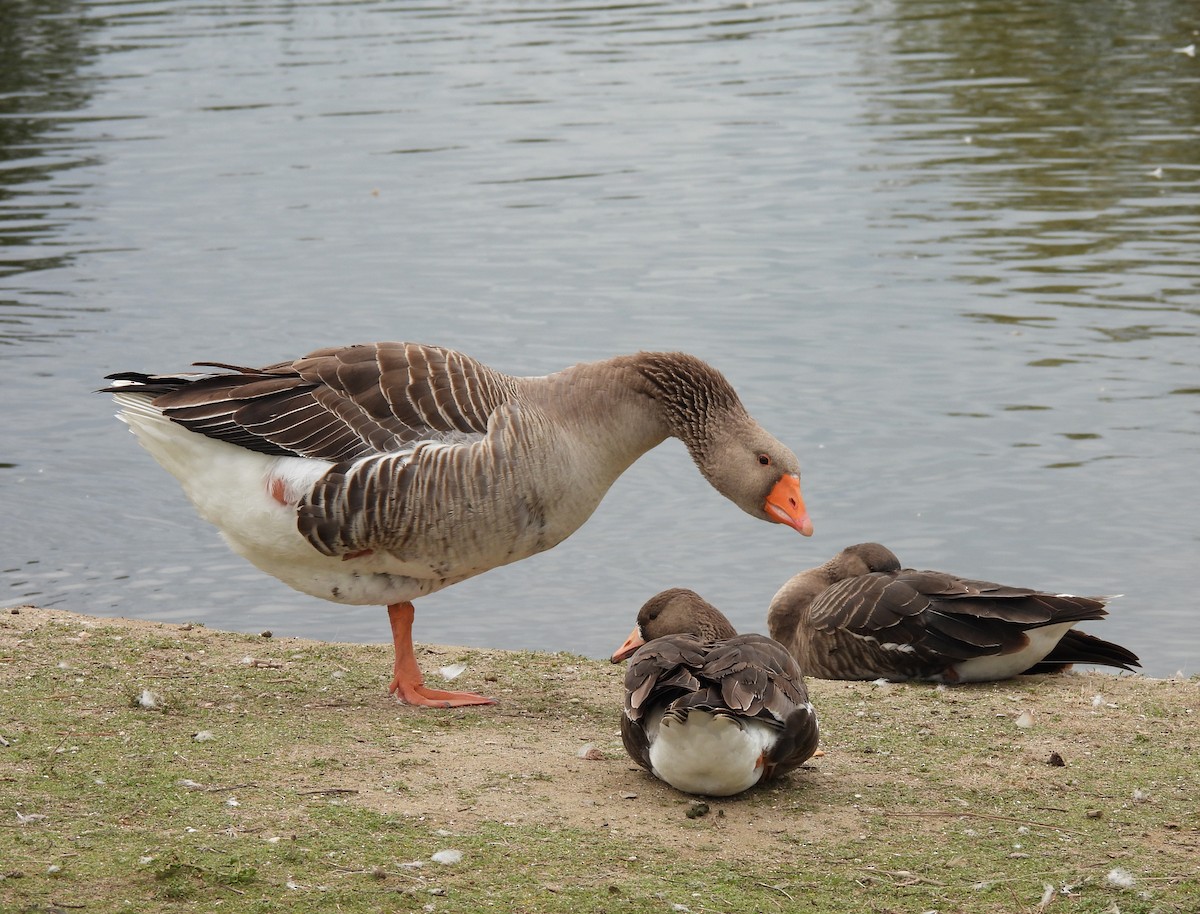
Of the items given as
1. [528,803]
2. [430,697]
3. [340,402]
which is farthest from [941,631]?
[340,402]

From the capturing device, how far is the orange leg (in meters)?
Answer: 6.70

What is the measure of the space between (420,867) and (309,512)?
1963 mm

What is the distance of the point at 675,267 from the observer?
17250 mm

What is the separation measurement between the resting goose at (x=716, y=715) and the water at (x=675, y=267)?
370 cm

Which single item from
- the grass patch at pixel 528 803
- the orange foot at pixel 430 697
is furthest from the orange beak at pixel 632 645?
the orange foot at pixel 430 697

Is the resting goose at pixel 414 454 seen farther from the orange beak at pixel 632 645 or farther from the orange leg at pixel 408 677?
the orange beak at pixel 632 645

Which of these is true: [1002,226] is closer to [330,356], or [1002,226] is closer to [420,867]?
[330,356]

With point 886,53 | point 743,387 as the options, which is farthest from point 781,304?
point 886,53

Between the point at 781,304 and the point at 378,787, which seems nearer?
the point at 378,787

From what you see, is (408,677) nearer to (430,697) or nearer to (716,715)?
(430,697)

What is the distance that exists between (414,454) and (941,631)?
2964 mm

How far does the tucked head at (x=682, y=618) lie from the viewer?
6816 millimetres

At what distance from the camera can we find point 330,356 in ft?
22.1

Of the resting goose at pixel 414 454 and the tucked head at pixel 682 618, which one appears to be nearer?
the resting goose at pixel 414 454
